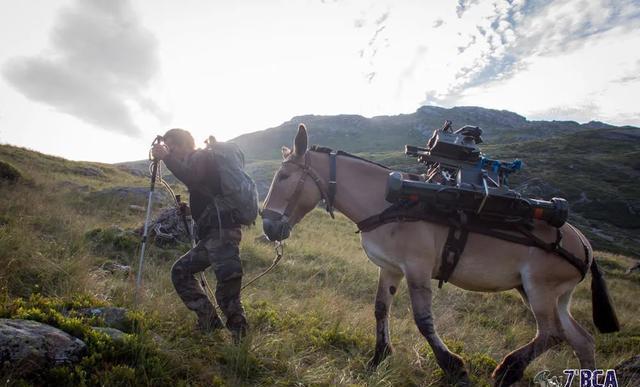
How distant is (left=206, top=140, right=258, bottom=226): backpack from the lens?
4184mm

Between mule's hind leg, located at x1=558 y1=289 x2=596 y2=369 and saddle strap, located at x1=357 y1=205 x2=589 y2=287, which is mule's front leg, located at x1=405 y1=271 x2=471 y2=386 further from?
mule's hind leg, located at x1=558 y1=289 x2=596 y2=369

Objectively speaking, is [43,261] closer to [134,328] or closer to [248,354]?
[134,328]

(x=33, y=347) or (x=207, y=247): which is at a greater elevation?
(x=207, y=247)

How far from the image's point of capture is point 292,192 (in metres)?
4.48

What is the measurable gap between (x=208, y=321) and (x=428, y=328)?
8.82 ft

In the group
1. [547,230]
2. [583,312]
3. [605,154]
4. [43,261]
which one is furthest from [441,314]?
[605,154]

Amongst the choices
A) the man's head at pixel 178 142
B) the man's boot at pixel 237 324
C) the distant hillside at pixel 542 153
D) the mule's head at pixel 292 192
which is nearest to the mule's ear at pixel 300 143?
the mule's head at pixel 292 192

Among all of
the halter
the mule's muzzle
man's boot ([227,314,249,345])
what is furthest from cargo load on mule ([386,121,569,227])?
man's boot ([227,314,249,345])

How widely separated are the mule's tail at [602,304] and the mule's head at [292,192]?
395 cm

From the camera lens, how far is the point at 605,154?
296ft

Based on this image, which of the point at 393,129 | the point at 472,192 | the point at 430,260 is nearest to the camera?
the point at 472,192

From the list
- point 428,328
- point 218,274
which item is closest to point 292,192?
point 218,274

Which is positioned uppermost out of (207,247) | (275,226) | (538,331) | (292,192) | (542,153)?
(292,192)

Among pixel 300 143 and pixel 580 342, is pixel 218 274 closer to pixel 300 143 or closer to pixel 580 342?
pixel 300 143
